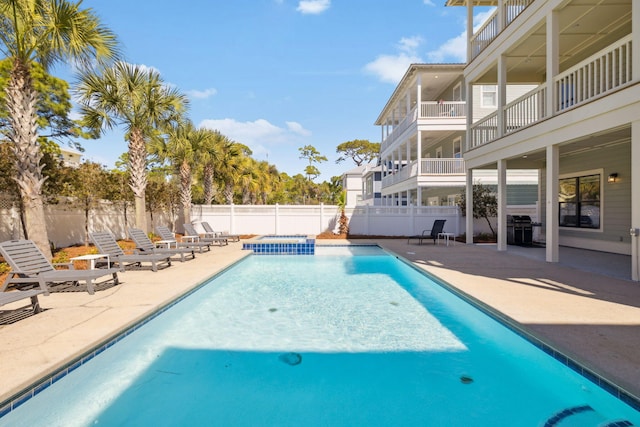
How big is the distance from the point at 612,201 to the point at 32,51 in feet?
50.9

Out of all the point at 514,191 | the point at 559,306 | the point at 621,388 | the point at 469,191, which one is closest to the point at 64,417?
the point at 621,388

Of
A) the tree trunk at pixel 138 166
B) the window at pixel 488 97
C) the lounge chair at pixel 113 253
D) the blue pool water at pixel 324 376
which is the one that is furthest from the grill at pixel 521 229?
the tree trunk at pixel 138 166

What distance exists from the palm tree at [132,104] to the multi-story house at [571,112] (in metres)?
11.4

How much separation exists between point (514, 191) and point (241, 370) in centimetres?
1980

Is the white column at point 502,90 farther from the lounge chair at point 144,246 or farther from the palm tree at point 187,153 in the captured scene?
the palm tree at point 187,153

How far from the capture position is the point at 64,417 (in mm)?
2732

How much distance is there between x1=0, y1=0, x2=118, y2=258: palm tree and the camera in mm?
6699

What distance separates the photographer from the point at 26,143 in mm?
7031

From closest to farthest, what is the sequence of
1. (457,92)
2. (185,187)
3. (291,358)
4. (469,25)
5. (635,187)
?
(291,358) → (635,187) → (469,25) → (185,187) → (457,92)

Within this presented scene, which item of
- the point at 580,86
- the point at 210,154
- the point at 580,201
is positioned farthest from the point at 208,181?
the point at 580,201

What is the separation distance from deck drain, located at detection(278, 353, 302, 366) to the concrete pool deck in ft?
6.35

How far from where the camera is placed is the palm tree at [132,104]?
1084cm

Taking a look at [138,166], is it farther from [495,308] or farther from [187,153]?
[495,308]

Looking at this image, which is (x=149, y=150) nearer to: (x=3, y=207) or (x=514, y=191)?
(x=3, y=207)
